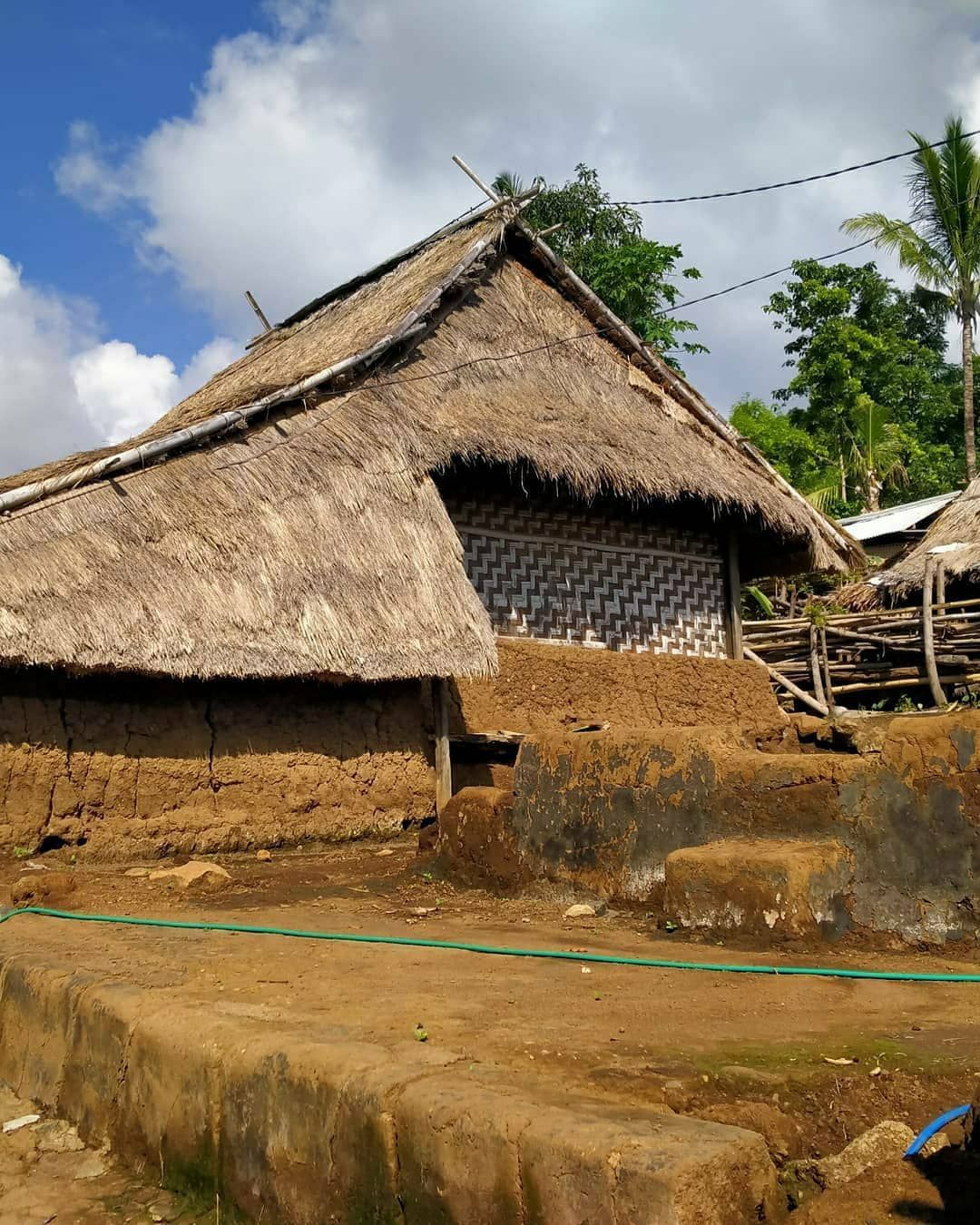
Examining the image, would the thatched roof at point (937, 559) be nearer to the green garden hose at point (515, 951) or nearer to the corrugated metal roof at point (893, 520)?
the corrugated metal roof at point (893, 520)

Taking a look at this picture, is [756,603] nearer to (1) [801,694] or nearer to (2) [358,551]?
(1) [801,694]

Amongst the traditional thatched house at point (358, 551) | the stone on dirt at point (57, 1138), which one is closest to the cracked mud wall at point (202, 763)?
the traditional thatched house at point (358, 551)

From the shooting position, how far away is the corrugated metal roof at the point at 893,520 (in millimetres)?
19828

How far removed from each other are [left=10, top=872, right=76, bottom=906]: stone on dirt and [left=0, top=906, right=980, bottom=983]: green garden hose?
13cm

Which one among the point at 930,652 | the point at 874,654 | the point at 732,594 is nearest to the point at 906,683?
the point at 930,652

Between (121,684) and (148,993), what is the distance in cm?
376

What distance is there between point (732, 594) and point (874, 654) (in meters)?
3.71

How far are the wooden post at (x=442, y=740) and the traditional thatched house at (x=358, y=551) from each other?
97 mm

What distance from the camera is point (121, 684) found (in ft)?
23.4

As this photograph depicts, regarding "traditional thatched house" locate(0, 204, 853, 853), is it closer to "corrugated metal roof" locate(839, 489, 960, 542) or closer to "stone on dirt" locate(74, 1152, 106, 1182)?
"stone on dirt" locate(74, 1152, 106, 1182)

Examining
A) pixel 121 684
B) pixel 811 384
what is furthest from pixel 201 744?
pixel 811 384

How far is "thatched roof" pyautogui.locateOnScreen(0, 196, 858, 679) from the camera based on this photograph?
23.2 ft

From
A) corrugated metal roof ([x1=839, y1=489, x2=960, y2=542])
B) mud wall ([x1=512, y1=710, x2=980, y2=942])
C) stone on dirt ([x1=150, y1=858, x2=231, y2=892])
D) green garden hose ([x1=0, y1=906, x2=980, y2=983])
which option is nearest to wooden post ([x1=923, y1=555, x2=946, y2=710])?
corrugated metal roof ([x1=839, y1=489, x2=960, y2=542])

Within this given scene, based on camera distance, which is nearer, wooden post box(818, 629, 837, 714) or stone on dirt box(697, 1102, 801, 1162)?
stone on dirt box(697, 1102, 801, 1162)
